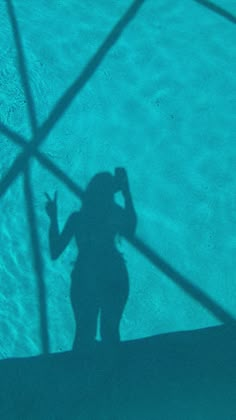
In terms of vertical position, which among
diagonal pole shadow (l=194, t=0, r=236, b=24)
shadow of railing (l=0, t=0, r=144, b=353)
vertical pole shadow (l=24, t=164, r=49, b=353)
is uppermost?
diagonal pole shadow (l=194, t=0, r=236, b=24)

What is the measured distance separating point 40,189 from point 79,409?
147cm

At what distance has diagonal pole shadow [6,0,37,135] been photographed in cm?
381

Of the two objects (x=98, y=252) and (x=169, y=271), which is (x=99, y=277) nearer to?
(x=98, y=252)

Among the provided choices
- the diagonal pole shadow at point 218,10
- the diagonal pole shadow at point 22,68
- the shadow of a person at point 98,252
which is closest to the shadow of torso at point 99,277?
the shadow of a person at point 98,252

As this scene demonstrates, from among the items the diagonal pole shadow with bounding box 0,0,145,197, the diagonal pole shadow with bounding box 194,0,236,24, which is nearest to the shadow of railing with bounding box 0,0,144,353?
the diagonal pole shadow with bounding box 0,0,145,197

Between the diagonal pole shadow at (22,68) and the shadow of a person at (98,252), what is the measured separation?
2.34ft

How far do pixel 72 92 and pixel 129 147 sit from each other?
0.66m

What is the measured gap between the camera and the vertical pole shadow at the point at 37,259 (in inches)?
124

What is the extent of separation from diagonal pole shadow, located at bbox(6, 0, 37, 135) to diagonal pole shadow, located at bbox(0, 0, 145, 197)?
0.10 meters

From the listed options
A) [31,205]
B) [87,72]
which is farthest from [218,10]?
[31,205]

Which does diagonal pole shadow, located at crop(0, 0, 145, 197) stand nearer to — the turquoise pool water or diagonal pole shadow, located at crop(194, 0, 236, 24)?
the turquoise pool water

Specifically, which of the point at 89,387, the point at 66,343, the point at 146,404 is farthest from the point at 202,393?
the point at 66,343

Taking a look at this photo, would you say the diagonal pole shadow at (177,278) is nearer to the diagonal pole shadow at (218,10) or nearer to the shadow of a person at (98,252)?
the shadow of a person at (98,252)

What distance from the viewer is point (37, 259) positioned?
11.0 ft
